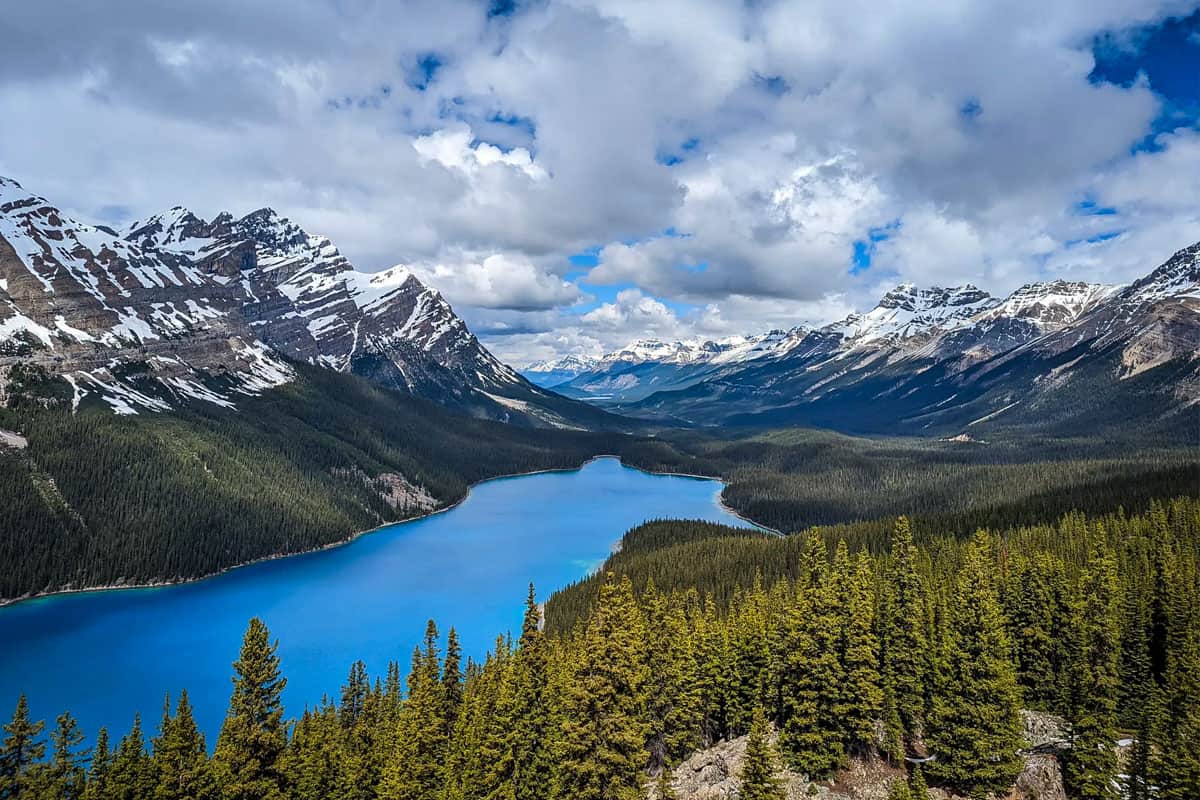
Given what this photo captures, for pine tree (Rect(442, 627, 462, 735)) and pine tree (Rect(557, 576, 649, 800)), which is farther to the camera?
pine tree (Rect(442, 627, 462, 735))

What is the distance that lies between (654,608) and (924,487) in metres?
180

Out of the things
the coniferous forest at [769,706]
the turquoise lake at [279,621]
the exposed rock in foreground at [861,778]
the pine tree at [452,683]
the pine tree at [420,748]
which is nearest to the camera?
the coniferous forest at [769,706]

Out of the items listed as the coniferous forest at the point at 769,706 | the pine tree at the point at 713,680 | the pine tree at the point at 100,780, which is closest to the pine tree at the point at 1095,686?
the coniferous forest at the point at 769,706

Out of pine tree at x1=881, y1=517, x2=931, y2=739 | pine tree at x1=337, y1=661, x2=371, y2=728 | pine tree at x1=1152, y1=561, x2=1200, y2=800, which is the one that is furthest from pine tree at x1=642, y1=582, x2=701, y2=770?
pine tree at x1=337, y1=661, x2=371, y2=728

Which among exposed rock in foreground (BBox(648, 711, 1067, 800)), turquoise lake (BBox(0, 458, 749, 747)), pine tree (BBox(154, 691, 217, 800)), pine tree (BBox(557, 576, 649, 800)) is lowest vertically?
turquoise lake (BBox(0, 458, 749, 747))

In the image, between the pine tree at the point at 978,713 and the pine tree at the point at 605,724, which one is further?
the pine tree at the point at 978,713

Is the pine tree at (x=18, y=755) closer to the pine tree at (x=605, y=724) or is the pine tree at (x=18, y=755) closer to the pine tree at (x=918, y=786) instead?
the pine tree at (x=605, y=724)

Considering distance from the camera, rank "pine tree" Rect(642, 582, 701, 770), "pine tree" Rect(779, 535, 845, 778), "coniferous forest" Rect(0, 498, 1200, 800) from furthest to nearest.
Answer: "pine tree" Rect(642, 582, 701, 770) < "pine tree" Rect(779, 535, 845, 778) < "coniferous forest" Rect(0, 498, 1200, 800)

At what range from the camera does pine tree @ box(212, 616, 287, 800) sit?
32656mm

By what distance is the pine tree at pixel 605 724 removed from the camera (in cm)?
2814

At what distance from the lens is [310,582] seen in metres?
128

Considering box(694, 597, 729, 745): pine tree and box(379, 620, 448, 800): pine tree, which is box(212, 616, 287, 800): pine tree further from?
box(694, 597, 729, 745): pine tree

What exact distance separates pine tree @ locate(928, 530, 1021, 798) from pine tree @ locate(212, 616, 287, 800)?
1306 inches

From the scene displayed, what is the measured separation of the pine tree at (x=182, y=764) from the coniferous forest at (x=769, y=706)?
0.15 m
